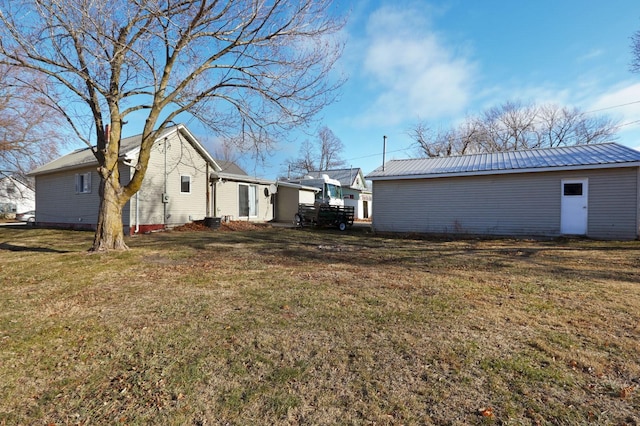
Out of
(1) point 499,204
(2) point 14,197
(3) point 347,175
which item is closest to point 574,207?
(1) point 499,204

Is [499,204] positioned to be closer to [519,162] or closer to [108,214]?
[519,162]

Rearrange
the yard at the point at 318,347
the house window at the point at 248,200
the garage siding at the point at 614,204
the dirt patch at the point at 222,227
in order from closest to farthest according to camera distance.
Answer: the yard at the point at 318,347, the garage siding at the point at 614,204, the dirt patch at the point at 222,227, the house window at the point at 248,200

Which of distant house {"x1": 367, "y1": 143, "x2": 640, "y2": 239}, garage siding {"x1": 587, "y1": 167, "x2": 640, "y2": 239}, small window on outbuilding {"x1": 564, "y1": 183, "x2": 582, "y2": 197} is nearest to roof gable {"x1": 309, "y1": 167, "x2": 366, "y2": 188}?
distant house {"x1": 367, "y1": 143, "x2": 640, "y2": 239}

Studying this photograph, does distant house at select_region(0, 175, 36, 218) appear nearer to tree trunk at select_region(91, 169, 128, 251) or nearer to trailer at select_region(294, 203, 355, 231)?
trailer at select_region(294, 203, 355, 231)

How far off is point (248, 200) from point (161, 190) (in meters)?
5.35

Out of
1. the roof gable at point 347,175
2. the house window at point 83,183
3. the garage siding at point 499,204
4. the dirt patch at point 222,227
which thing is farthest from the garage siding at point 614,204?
the roof gable at point 347,175

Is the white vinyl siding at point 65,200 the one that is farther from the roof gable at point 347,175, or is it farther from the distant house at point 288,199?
the roof gable at point 347,175

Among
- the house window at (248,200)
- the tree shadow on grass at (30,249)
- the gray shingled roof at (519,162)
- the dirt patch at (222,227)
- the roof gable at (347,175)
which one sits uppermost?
the roof gable at (347,175)

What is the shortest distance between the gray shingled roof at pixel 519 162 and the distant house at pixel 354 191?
14121 mm

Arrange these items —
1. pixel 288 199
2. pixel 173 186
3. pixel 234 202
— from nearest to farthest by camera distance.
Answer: pixel 173 186
pixel 234 202
pixel 288 199

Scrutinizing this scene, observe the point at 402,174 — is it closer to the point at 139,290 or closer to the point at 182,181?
the point at 182,181

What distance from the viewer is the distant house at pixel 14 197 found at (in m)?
31.8

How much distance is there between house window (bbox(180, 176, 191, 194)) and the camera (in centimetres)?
1599

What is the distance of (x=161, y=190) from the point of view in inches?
591
